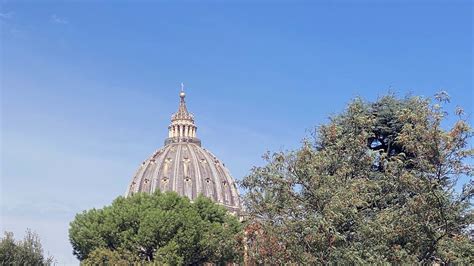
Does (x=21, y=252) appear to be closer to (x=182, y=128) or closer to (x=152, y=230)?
(x=152, y=230)

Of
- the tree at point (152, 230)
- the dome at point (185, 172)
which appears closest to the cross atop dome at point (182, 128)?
the dome at point (185, 172)

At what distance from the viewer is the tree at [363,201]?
18516 mm

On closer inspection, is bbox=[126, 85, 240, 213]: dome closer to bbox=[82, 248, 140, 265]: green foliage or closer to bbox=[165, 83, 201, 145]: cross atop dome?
bbox=[165, 83, 201, 145]: cross atop dome

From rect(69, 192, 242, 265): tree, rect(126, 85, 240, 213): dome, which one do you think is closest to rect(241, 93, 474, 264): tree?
rect(69, 192, 242, 265): tree

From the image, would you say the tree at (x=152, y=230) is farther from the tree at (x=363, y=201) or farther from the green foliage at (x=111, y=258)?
the tree at (x=363, y=201)

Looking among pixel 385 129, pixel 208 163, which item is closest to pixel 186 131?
pixel 208 163

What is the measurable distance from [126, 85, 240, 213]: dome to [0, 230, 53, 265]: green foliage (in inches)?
3013

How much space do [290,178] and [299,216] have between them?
1.36m

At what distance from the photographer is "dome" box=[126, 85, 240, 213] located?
122 m

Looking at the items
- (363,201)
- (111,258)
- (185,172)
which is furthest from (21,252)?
(185,172)

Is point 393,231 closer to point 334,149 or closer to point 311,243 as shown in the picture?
point 311,243

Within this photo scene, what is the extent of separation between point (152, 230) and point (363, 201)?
2558 centimetres

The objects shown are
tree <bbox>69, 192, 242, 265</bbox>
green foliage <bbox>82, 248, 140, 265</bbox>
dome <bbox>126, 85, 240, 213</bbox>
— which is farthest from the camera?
dome <bbox>126, 85, 240, 213</bbox>

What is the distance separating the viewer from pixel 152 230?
43875 millimetres
